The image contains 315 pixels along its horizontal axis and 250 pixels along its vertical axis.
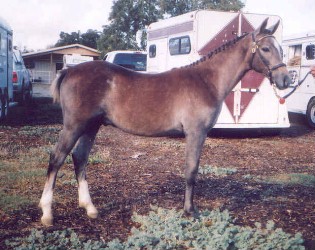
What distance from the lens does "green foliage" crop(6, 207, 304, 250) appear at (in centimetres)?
390

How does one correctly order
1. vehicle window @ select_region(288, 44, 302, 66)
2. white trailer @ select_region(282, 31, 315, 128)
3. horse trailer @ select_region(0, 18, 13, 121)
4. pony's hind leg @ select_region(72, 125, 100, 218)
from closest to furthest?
1. pony's hind leg @ select_region(72, 125, 100, 218)
2. horse trailer @ select_region(0, 18, 13, 121)
3. white trailer @ select_region(282, 31, 315, 128)
4. vehicle window @ select_region(288, 44, 302, 66)

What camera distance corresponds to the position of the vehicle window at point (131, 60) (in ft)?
64.2

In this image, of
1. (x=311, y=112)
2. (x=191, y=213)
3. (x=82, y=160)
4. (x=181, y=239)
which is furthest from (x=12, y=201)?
(x=311, y=112)

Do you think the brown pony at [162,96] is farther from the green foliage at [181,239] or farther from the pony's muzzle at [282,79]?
the green foliage at [181,239]

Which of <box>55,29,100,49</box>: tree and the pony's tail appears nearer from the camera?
the pony's tail

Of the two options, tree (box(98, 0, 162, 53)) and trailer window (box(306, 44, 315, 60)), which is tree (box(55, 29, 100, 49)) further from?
trailer window (box(306, 44, 315, 60))

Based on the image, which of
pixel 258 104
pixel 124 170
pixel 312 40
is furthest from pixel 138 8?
pixel 124 170

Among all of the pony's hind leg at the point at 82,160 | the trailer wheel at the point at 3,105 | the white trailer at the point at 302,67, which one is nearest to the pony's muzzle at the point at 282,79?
the pony's hind leg at the point at 82,160

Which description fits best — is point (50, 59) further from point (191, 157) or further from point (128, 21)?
point (191, 157)

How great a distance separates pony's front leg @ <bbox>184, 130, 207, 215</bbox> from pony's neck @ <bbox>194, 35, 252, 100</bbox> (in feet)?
2.02

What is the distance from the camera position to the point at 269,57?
4.90m

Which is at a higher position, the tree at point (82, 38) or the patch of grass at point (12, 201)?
the tree at point (82, 38)

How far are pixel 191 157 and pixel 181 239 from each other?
1076 millimetres

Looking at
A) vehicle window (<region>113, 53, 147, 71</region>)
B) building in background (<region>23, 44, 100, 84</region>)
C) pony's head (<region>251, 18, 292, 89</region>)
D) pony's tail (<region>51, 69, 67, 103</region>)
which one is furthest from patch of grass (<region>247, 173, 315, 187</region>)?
building in background (<region>23, 44, 100, 84</region>)
